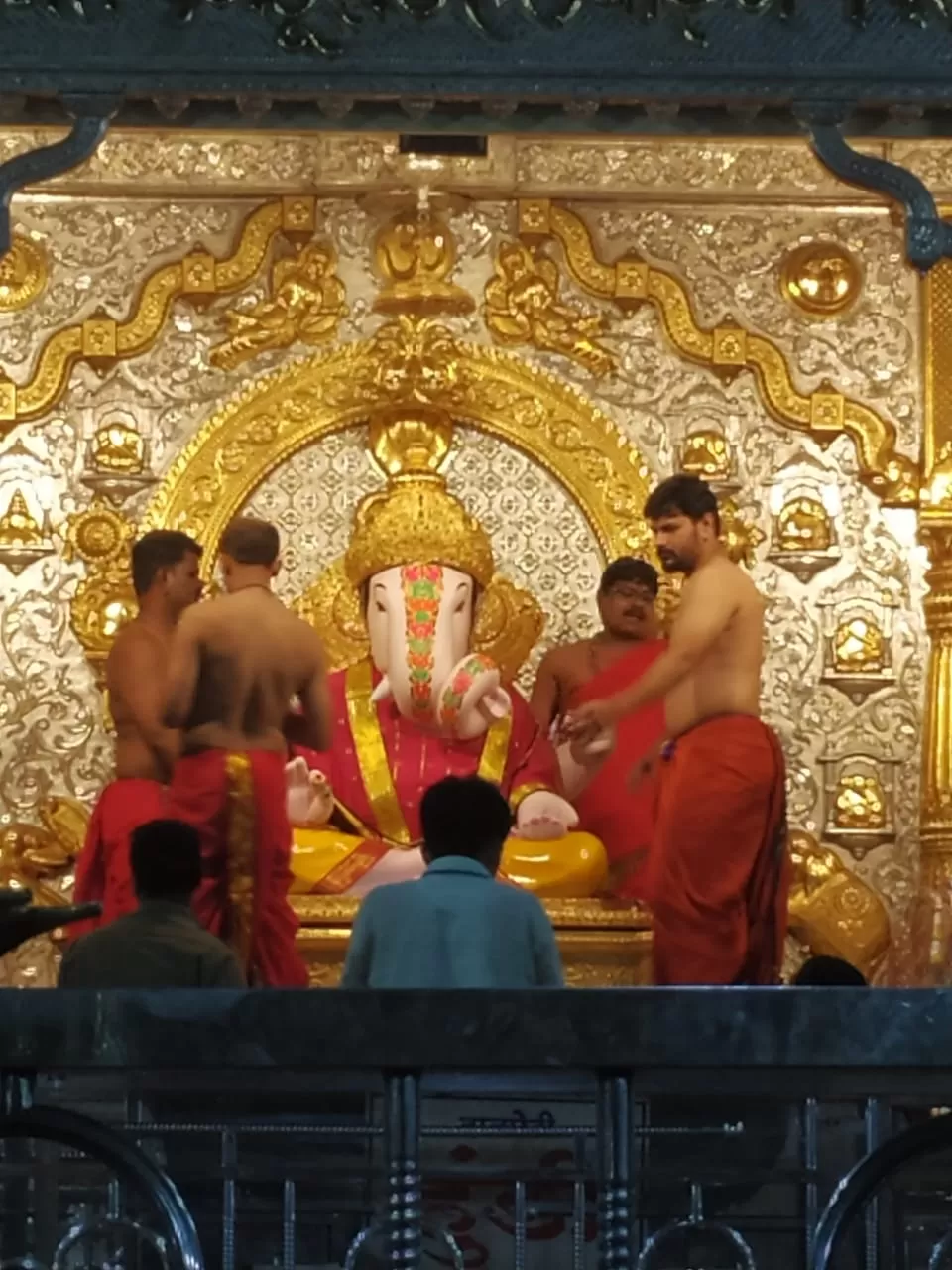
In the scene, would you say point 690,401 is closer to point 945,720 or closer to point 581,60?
point 945,720

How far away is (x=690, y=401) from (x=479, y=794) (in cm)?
485

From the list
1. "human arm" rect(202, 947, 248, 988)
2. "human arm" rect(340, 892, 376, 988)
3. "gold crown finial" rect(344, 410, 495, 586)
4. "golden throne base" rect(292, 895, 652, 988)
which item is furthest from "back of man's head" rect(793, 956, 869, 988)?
"gold crown finial" rect(344, 410, 495, 586)

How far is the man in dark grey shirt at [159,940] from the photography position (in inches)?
226

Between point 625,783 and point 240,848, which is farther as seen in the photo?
point 625,783

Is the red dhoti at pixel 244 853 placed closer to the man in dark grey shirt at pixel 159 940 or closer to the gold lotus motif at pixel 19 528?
the gold lotus motif at pixel 19 528

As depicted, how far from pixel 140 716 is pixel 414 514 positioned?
4.69 feet

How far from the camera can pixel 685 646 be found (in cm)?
842

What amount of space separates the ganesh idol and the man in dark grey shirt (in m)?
3.43

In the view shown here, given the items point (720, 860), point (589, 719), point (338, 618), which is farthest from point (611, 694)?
point (720, 860)

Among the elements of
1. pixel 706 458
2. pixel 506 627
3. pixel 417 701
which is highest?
pixel 706 458

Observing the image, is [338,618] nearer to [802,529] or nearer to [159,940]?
[802,529]

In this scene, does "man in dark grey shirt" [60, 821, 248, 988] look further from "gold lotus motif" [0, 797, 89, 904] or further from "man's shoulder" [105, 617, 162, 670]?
"gold lotus motif" [0, 797, 89, 904]

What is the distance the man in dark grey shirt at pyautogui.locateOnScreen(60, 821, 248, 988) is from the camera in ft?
18.8

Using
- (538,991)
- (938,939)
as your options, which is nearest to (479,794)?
(538,991)
